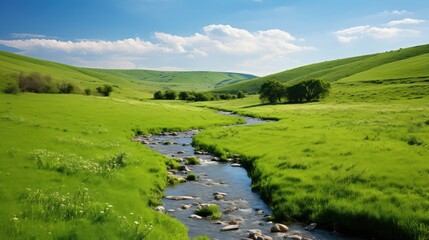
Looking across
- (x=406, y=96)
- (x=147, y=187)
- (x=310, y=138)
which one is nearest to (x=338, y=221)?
(x=147, y=187)

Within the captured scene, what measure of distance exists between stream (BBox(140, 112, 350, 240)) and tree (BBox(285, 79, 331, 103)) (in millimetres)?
97371

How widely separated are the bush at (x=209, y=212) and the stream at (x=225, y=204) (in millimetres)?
351

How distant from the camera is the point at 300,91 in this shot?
121 m

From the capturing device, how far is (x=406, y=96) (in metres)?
96.0

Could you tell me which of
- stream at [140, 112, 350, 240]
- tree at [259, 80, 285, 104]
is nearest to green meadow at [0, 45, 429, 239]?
stream at [140, 112, 350, 240]

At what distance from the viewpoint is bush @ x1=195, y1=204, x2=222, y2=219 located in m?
16.2

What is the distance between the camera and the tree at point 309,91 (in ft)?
394

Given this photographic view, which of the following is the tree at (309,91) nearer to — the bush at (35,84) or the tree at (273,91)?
the tree at (273,91)

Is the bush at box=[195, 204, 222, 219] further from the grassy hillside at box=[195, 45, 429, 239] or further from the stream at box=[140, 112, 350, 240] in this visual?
the grassy hillside at box=[195, 45, 429, 239]

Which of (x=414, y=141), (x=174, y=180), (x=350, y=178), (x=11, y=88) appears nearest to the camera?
(x=350, y=178)

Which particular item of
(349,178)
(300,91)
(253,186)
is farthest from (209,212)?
(300,91)

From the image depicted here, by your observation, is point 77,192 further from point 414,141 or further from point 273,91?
point 273,91

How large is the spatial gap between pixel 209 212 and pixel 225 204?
2012 mm

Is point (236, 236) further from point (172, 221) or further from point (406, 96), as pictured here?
point (406, 96)
